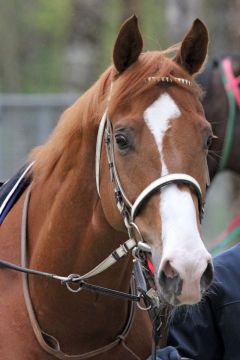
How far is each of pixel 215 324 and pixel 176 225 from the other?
689 mm

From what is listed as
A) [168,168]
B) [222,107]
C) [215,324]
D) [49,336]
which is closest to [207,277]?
[168,168]

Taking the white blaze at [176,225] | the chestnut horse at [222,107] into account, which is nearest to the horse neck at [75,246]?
the white blaze at [176,225]

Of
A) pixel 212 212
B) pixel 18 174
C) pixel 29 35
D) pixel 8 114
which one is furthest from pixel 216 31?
pixel 18 174

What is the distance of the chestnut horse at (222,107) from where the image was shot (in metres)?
6.35

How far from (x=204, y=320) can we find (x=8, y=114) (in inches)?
220

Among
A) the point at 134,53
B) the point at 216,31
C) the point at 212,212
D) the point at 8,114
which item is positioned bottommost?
the point at 212,212

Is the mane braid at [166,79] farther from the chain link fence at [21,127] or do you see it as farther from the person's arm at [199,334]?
the chain link fence at [21,127]

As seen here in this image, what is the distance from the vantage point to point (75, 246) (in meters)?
3.70

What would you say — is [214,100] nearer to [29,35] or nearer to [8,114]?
[8,114]

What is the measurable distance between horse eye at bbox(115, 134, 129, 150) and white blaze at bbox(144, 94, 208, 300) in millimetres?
95

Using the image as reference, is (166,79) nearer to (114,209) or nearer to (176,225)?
(114,209)

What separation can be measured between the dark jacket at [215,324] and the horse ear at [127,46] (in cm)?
83

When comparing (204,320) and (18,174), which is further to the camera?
(18,174)

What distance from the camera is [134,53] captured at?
3.53 m
